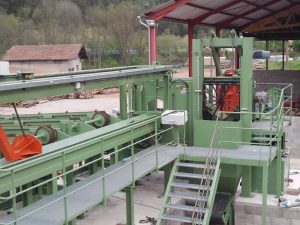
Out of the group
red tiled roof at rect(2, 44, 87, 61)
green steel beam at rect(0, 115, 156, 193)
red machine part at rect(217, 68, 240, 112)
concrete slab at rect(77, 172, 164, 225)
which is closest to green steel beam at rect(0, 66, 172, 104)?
green steel beam at rect(0, 115, 156, 193)

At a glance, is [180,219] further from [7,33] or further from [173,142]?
[7,33]

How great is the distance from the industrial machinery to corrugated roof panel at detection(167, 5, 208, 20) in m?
4.71

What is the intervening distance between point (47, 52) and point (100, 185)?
44.2 m

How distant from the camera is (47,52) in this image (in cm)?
5003

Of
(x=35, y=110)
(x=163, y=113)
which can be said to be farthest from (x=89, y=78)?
(x=35, y=110)

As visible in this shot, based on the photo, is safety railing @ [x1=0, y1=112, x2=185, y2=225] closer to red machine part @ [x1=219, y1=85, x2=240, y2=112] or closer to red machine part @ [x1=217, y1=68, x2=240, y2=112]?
red machine part @ [x1=217, y1=68, x2=240, y2=112]

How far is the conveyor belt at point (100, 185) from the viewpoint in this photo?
20.9 feet

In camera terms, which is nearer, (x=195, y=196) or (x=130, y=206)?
(x=130, y=206)

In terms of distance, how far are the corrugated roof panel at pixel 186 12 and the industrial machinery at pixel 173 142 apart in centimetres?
471

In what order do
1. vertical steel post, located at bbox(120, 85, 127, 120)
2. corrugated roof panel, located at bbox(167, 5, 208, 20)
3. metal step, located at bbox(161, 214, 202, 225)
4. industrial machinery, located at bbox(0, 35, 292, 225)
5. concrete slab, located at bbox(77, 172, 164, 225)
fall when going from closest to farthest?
industrial machinery, located at bbox(0, 35, 292, 225)
metal step, located at bbox(161, 214, 202, 225)
concrete slab, located at bbox(77, 172, 164, 225)
vertical steel post, located at bbox(120, 85, 127, 120)
corrugated roof panel, located at bbox(167, 5, 208, 20)

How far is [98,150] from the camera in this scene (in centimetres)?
866

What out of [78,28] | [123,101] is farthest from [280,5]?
[78,28]

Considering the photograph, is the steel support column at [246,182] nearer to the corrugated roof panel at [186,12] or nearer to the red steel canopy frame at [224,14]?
the red steel canopy frame at [224,14]

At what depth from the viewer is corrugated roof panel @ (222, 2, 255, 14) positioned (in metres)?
18.8
